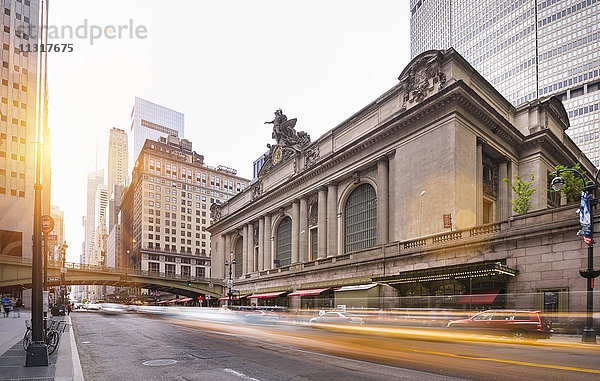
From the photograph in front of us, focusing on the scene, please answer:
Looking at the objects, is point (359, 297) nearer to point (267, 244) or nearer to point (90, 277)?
point (267, 244)

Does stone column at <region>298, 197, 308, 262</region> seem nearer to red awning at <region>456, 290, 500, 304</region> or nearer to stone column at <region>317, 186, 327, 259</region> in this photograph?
stone column at <region>317, 186, 327, 259</region>

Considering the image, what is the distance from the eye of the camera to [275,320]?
33.6 meters

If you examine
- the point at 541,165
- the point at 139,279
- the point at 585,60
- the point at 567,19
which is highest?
the point at 567,19

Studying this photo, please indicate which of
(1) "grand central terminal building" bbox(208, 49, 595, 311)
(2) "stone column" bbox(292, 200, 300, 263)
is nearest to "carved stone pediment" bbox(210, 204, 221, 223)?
(1) "grand central terminal building" bbox(208, 49, 595, 311)

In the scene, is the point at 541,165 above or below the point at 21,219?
above

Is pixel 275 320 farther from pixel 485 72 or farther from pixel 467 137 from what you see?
pixel 485 72

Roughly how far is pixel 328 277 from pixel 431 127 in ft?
63.6

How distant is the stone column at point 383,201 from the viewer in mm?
43281

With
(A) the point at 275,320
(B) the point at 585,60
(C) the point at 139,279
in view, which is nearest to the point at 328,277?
(A) the point at 275,320

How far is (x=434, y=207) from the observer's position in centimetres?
3775

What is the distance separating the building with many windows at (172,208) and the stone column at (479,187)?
11470cm

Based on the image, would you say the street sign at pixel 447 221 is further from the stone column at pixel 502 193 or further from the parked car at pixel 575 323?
the parked car at pixel 575 323

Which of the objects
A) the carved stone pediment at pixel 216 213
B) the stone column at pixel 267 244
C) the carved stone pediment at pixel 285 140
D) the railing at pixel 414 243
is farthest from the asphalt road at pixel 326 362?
the carved stone pediment at pixel 216 213

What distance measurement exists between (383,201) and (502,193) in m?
12.1
